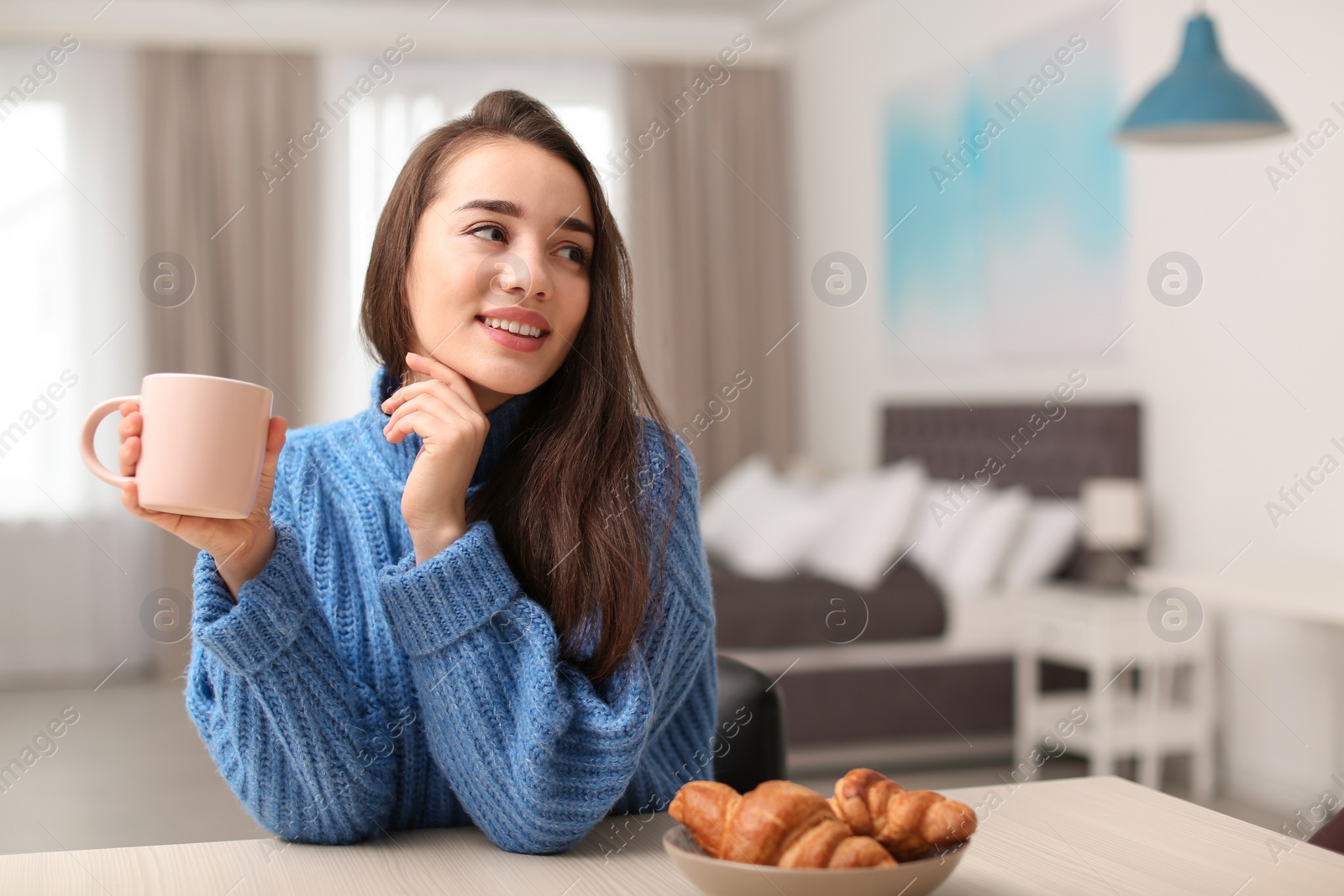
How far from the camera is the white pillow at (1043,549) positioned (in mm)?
4027

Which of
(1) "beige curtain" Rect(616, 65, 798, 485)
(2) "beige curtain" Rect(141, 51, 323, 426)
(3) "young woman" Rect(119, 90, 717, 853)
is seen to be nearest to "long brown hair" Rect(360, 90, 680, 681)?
(3) "young woman" Rect(119, 90, 717, 853)

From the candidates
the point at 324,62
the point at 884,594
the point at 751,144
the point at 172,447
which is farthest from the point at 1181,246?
the point at 324,62

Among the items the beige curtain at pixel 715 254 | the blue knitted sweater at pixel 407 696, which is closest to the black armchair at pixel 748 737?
the blue knitted sweater at pixel 407 696

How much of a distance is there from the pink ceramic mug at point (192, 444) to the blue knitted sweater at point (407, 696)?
0.16 metres

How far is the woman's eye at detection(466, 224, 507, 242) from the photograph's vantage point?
1.19m

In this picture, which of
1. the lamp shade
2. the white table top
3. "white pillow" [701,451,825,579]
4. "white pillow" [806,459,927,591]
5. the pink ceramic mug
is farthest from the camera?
"white pillow" [701,451,825,579]

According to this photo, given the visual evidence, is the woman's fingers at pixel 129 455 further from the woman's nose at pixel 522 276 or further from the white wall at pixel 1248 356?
the white wall at pixel 1248 356

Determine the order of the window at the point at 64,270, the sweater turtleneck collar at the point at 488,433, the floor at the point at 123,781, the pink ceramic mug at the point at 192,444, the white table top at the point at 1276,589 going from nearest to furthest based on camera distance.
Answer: the pink ceramic mug at the point at 192,444 < the sweater turtleneck collar at the point at 488,433 < the white table top at the point at 1276,589 < the floor at the point at 123,781 < the window at the point at 64,270

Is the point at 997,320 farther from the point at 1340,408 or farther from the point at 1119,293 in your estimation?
the point at 1340,408

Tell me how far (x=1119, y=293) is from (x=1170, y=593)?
3.45ft

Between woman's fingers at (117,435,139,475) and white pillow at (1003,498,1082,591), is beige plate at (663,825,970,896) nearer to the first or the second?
woman's fingers at (117,435,139,475)

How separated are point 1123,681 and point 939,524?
2.60 ft

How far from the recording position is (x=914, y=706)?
3885mm

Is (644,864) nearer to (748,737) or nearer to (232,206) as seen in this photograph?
(748,737)
